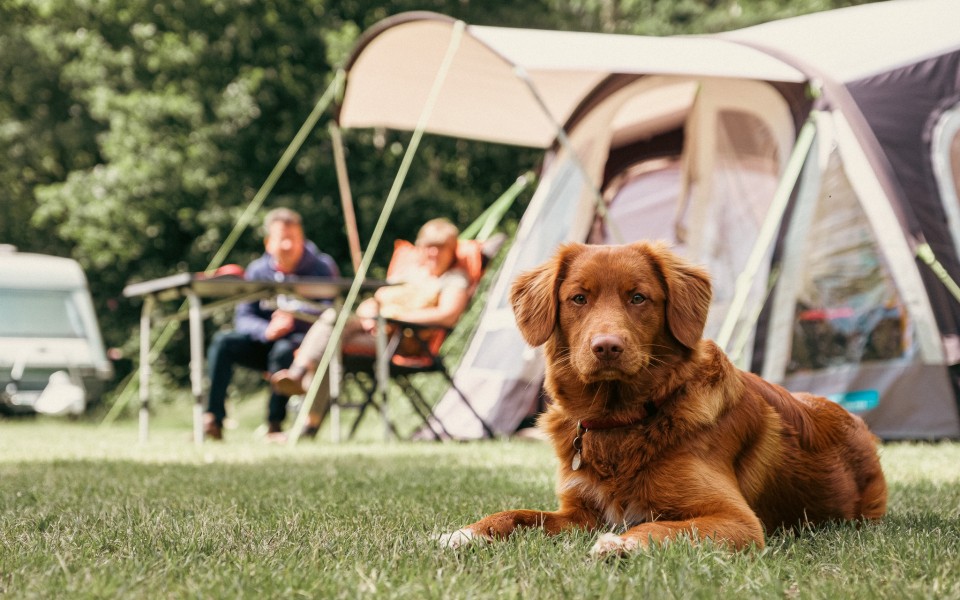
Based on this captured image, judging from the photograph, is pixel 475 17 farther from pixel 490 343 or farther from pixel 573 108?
pixel 490 343

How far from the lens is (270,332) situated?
717 cm

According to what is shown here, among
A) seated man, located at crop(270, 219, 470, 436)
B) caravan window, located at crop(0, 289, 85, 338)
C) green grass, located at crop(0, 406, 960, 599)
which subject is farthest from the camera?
caravan window, located at crop(0, 289, 85, 338)

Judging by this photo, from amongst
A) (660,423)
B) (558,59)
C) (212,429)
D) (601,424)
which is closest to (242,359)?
(212,429)

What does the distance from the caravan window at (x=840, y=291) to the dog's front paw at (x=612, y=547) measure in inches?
164

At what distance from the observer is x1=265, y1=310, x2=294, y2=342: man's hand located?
7.16 meters

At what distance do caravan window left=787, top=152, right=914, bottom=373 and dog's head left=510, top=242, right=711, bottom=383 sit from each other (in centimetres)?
347

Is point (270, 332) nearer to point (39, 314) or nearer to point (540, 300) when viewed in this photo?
point (540, 300)

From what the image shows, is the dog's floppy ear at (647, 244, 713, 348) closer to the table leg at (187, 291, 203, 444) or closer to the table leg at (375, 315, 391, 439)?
the table leg at (375, 315, 391, 439)

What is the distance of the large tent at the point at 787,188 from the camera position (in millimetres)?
5473

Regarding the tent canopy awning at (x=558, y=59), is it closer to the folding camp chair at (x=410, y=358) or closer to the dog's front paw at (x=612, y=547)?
the folding camp chair at (x=410, y=358)

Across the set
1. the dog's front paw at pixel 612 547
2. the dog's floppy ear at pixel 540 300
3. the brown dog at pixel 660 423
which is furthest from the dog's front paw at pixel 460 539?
the dog's floppy ear at pixel 540 300

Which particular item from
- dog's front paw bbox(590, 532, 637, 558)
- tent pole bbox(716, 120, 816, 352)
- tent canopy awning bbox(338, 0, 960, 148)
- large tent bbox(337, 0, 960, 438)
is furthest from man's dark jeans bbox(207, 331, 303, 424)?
dog's front paw bbox(590, 532, 637, 558)

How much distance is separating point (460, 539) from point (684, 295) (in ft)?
2.87

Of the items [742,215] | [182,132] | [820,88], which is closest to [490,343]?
[742,215]
